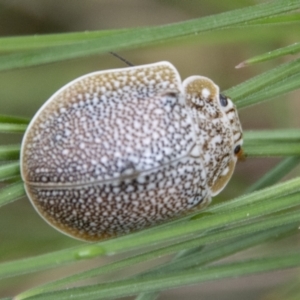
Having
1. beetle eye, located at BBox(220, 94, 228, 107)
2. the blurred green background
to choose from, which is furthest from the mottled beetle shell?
the blurred green background

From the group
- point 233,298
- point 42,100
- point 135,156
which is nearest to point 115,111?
point 135,156

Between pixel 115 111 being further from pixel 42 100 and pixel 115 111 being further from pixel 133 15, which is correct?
pixel 133 15

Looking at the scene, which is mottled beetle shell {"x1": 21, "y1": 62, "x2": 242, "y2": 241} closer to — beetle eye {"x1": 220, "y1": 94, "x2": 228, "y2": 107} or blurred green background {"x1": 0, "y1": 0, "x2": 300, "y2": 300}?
beetle eye {"x1": 220, "y1": 94, "x2": 228, "y2": 107}

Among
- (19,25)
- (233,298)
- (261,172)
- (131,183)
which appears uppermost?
(19,25)

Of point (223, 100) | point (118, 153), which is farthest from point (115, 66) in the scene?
point (118, 153)

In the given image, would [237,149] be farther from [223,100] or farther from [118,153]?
[118,153]

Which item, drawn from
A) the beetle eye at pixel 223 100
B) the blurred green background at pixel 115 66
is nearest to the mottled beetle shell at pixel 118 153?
the beetle eye at pixel 223 100

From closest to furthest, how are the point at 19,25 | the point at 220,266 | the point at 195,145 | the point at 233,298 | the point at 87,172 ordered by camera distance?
the point at 220,266 → the point at 87,172 → the point at 195,145 → the point at 19,25 → the point at 233,298
